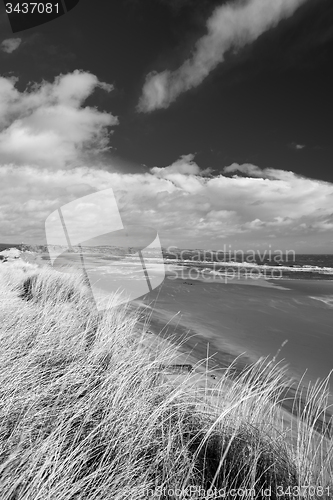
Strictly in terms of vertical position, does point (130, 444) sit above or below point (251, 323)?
above

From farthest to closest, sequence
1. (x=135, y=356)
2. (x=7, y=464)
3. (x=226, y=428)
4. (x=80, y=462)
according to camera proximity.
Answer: (x=135, y=356) → (x=226, y=428) → (x=80, y=462) → (x=7, y=464)

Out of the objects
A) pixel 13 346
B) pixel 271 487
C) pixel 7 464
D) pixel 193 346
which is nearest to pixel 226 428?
pixel 271 487

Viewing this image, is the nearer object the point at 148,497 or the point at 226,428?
the point at 148,497

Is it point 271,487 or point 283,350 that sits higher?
point 271,487

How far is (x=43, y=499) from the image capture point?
173cm

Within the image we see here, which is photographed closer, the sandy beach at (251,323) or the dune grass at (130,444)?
the dune grass at (130,444)

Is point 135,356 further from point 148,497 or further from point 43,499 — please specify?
point 43,499

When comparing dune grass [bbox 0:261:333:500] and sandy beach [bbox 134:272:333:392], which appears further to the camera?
sandy beach [bbox 134:272:333:392]

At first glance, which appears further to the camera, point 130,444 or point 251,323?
point 251,323

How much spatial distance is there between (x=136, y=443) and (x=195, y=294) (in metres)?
12.3

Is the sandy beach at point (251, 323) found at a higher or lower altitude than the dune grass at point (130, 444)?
lower

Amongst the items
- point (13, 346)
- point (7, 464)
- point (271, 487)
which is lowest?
point (271, 487)

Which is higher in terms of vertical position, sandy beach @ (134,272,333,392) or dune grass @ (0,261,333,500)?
dune grass @ (0,261,333,500)

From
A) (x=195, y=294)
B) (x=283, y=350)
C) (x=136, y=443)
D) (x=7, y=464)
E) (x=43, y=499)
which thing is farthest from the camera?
(x=195, y=294)
